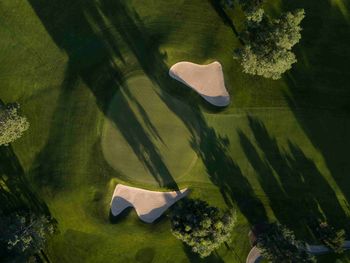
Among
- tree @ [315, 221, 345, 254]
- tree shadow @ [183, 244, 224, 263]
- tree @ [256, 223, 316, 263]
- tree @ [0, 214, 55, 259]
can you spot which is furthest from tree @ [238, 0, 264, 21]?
tree @ [0, 214, 55, 259]

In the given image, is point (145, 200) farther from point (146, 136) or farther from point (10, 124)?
point (10, 124)

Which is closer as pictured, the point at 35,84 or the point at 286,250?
the point at 286,250

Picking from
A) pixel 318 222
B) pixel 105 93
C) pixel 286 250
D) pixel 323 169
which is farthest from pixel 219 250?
pixel 105 93

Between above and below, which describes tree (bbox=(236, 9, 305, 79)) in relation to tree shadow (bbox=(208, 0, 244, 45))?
below

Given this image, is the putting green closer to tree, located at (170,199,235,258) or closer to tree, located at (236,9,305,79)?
tree, located at (170,199,235,258)

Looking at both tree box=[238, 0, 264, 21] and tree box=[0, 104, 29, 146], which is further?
tree box=[0, 104, 29, 146]

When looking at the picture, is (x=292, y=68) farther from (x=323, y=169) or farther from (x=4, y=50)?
(x=4, y=50)
